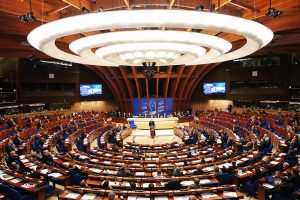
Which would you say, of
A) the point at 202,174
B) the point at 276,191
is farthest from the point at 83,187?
the point at 276,191

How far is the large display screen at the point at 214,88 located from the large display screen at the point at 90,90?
13898 mm

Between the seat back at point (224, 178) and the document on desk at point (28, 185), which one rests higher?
the document on desk at point (28, 185)

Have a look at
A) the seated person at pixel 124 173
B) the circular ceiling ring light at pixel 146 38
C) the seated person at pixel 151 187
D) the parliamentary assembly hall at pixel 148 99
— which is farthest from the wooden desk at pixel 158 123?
the seated person at pixel 151 187

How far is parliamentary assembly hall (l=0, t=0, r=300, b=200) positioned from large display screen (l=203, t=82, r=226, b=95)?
2.36 metres

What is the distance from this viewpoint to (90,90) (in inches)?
1222

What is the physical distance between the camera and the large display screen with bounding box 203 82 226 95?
30.6 m

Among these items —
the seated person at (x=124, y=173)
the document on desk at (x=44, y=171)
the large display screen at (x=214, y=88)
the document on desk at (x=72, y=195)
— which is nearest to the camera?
the document on desk at (x=72, y=195)

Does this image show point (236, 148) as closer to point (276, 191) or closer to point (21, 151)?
point (276, 191)

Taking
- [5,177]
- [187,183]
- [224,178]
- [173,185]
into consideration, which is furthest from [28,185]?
[224,178]

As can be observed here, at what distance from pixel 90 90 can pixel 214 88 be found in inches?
624

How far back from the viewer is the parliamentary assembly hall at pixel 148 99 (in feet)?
23.7

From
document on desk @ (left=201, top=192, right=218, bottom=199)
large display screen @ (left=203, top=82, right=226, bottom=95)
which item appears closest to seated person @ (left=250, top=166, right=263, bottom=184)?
document on desk @ (left=201, top=192, right=218, bottom=199)

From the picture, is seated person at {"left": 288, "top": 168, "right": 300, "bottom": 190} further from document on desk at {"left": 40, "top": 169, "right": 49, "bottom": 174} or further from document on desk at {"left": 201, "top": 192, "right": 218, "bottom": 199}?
document on desk at {"left": 40, "top": 169, "right": 49, "bottom": 174}

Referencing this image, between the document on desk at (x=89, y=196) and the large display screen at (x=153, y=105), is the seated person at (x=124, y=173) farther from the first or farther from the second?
the large display screen at (x=153, y=105)
